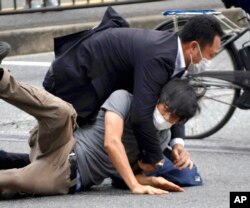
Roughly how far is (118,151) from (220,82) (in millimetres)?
2053

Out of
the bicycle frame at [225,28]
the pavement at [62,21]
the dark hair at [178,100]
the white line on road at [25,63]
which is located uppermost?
the dark hair at [178,100]

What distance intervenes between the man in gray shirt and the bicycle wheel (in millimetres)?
1694

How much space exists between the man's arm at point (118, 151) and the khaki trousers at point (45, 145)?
218 mm

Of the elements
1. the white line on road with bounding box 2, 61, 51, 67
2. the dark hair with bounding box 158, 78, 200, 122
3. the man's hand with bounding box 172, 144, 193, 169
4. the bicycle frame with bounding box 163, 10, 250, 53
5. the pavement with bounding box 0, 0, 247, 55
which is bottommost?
the white line on road with bounding box 2, 61, 51, 67

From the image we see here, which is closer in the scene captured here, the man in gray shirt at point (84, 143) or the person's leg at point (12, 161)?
the man in gray shirt at point (84, 143)

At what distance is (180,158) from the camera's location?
6.43 meters

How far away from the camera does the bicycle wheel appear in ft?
26.2

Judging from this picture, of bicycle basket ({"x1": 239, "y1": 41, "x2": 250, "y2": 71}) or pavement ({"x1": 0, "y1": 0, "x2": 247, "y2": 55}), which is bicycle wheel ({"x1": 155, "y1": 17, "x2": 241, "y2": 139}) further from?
pavement ({"x1": 0, "y1": 0, "x2": 247, "y2": 55})

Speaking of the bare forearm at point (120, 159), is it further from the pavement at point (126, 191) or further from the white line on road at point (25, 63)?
the white line on road at point (25, 63)

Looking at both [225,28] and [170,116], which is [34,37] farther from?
[170,116]

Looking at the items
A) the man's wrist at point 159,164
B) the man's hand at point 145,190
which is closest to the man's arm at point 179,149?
the man's wrist at point 159,164

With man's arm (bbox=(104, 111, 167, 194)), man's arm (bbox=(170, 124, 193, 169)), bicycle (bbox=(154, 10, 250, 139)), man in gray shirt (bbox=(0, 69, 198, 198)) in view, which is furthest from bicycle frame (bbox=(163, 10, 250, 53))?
man's arm (bbox=(104, 111, 167, 194))

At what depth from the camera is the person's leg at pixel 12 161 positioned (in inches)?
254

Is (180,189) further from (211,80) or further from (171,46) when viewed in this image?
(211,80)
